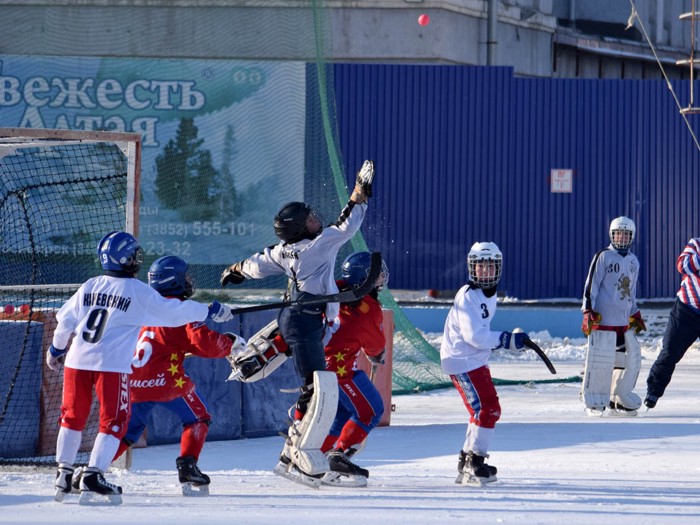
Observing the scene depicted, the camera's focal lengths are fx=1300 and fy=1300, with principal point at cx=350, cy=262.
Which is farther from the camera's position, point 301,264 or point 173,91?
point 173,91

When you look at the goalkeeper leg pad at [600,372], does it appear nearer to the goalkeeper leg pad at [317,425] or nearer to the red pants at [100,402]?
the goalkeeper leg pad at [317,425]

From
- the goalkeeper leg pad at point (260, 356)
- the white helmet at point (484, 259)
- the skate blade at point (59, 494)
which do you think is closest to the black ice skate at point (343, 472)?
the goalkeeper leg pad at point (260, 356)

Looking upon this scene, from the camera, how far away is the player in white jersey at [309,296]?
737cm

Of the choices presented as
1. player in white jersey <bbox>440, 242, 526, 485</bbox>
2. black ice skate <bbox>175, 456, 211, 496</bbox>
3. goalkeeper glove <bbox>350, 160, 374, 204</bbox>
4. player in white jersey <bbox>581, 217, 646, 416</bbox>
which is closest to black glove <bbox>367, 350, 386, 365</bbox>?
player in white jersey <bbox>440, 242, 526, 485</bbox>

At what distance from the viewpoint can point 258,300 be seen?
16531 millimetres

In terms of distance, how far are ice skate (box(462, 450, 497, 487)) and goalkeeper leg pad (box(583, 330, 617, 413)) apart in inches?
155

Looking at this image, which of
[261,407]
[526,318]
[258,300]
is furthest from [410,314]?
[261,407]

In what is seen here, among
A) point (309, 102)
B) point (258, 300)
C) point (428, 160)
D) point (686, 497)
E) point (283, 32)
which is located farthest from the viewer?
point (283, 32)

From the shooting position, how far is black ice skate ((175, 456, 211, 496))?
7.11 m

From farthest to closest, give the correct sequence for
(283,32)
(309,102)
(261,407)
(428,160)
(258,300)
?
(283,32) < (428,160) < (309,102) < (258,300) < (261,407)

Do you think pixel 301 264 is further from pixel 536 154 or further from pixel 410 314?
pixel 536 154

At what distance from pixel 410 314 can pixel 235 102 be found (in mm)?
4975

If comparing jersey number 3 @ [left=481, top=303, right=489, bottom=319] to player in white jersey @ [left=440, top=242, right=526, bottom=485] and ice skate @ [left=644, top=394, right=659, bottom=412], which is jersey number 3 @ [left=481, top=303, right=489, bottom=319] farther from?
ice skate @ [left=644, top=394, right=659, bottom=412]

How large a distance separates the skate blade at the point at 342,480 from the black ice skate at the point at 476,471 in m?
0.59
